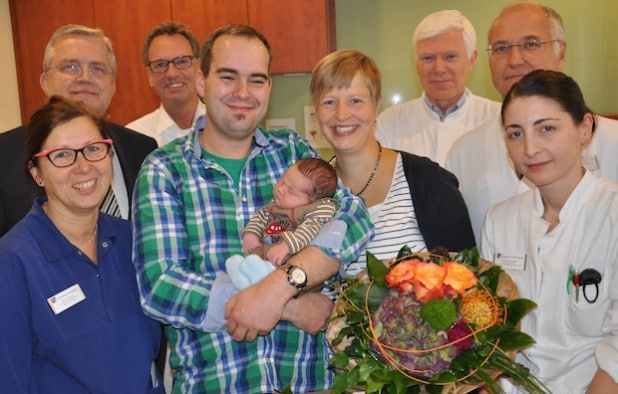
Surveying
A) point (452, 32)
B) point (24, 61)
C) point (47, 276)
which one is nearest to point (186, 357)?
point (47, 276)

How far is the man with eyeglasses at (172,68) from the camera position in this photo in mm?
3871

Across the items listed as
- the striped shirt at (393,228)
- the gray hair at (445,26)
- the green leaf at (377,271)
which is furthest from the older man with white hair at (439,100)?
the green leaf at (377,271)

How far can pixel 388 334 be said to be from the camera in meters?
1.58

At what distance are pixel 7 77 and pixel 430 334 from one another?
5142mm

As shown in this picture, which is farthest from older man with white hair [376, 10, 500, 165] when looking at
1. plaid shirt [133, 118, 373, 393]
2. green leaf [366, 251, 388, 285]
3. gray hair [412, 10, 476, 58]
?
green leaf [366, 251, 388, 285]

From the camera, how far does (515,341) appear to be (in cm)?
160

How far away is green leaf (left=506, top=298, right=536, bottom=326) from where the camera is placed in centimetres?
165

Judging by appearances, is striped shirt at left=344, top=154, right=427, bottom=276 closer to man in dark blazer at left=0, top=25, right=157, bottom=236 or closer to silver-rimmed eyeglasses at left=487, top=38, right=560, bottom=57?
man in dark blazer at left=0, top=25, right=157, bottom=236

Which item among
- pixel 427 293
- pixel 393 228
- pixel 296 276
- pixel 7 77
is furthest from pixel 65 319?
pixel 7 77

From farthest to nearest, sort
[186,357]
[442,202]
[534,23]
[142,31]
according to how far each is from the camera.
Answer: [142,31] < [534,23] < [442,202] < [186,357]

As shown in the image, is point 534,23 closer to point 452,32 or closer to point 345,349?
point 452,32

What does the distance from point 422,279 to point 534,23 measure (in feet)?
6.56

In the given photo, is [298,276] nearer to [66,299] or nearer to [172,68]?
[66,299]

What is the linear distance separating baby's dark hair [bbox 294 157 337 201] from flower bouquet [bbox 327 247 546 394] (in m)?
0.59
